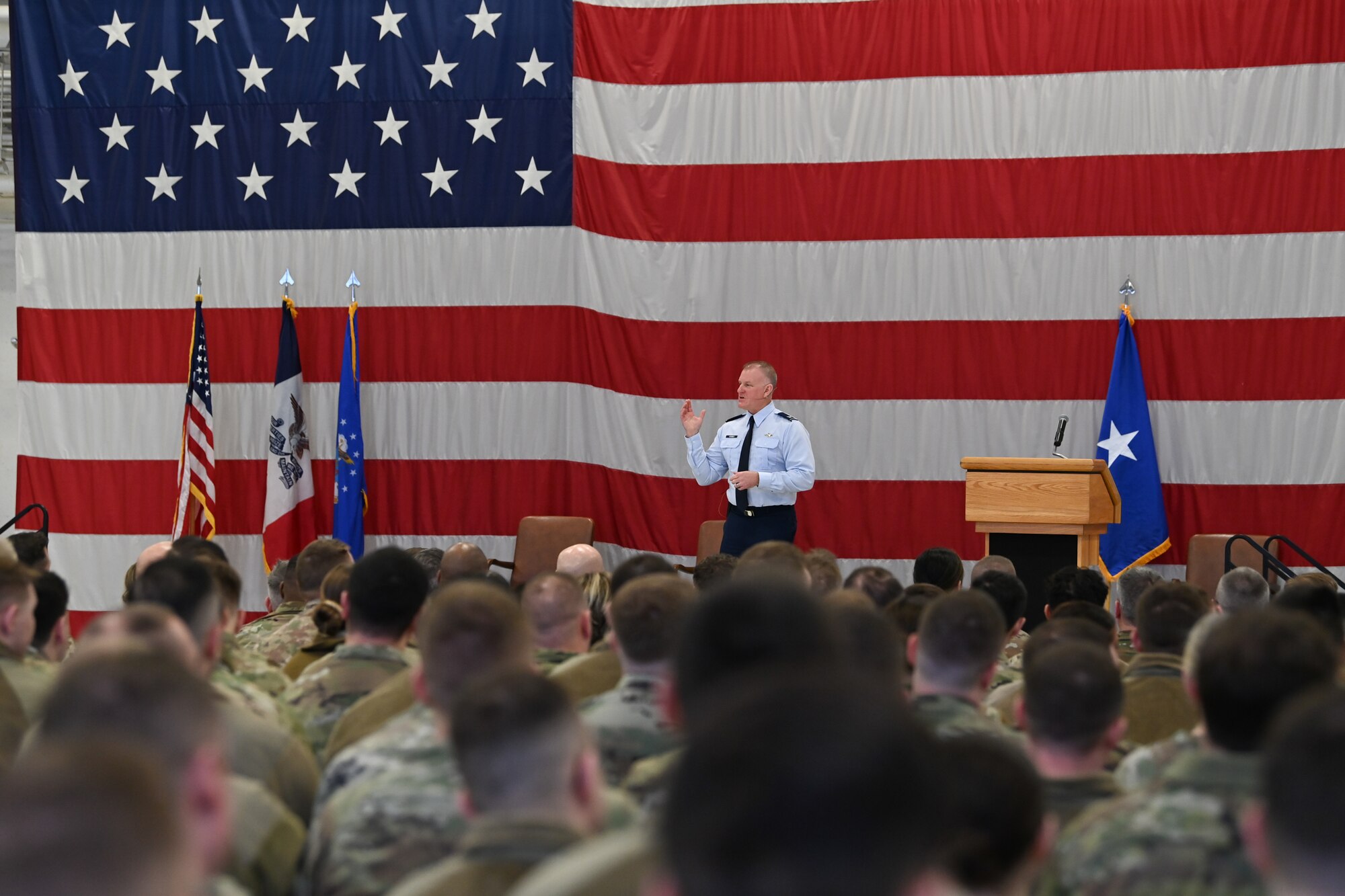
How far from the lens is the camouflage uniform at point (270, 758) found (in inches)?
105

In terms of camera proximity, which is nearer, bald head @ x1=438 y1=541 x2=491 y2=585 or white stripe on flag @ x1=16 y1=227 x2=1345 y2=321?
bald head @ x1=438 y1=541 x2=491 y2=585

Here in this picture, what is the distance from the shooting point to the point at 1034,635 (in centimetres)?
321

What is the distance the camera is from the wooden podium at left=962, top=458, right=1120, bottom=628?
705 cm

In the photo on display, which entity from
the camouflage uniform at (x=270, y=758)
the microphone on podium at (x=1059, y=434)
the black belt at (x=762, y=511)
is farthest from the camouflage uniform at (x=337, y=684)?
the microphone on podium at (x=1059, y=434)

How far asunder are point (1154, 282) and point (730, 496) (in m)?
2.56

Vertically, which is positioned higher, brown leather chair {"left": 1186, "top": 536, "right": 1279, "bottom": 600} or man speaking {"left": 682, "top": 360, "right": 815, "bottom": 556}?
man speaking {"left": 682, "top": 360, "right": 815, "bottom": 556}

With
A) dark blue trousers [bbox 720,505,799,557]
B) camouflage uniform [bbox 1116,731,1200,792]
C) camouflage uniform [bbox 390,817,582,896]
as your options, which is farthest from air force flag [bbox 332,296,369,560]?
camouflage uniform [bbox 390,817,582,896]

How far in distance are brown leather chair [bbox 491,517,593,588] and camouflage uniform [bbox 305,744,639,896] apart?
587 centimetres

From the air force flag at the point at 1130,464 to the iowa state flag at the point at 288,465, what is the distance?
14.1 feet

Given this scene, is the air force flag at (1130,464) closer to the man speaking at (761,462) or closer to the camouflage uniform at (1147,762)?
the man speaking at (761,462)

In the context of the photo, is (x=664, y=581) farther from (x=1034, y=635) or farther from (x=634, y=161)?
(x=634, y=161)

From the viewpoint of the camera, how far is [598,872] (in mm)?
1411

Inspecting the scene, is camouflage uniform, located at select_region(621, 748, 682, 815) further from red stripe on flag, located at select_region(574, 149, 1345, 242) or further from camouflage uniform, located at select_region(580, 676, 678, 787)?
red stripe on flag, located at select_region(574, 149, 1345, 242)

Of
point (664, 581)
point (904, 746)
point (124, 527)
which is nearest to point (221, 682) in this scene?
point (664, 581)
